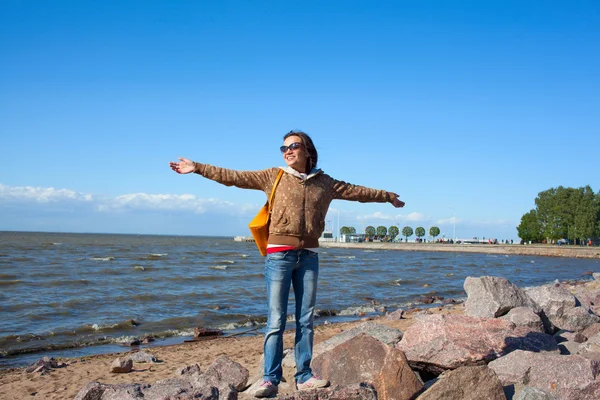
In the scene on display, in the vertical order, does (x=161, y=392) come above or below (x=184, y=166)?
below

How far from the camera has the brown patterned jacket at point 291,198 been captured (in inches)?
182

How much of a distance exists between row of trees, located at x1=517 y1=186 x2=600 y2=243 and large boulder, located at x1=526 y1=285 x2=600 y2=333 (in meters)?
96.6

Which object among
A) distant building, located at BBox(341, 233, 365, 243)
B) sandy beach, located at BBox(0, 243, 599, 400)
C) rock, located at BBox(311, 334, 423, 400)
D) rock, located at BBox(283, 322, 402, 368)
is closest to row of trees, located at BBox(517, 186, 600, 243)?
distant building, located at BBox(341, 233, 365, 243)

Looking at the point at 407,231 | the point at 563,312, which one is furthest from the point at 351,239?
the point at 563,312

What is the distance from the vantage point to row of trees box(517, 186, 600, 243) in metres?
95.3

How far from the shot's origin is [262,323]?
14680mm

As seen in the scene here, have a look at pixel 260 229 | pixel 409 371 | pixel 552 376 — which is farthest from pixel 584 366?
pixel 260 229

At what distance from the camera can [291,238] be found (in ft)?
15.1

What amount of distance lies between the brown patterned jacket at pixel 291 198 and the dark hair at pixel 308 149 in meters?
0.12

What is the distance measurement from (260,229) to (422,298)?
17646 mm

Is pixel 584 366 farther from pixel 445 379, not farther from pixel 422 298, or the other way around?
pixel 422 298

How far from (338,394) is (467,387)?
1190 mm

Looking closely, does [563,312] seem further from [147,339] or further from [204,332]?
[147,339]

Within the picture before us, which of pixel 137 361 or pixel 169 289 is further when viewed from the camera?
pixel 169 289
